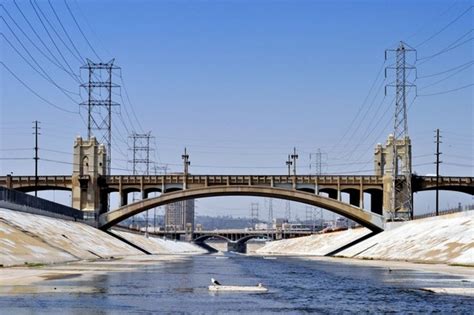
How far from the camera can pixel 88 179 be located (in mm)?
165125

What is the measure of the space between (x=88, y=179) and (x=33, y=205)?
141 ft

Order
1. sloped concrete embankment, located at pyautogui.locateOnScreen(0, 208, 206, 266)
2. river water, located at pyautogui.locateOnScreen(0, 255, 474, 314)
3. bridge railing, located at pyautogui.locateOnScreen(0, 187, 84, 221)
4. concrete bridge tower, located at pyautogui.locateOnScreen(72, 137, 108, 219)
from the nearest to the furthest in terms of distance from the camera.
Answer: river water, located at pyautogui.locateOnScreen(0, 255, 474, 314) → sloped concrete embankment, located at pyautogui.locateOnScreen(0, 208, 206, 266) → bridge railing, located at pyautogui.locateOnScreen(0, 187, 84, 221) → concrete bridge tower, located at pyautogui.locateOnScreen(72, 137, 108, 219)

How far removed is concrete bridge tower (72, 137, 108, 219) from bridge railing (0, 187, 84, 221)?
6.06m

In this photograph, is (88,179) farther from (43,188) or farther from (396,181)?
(396,181)

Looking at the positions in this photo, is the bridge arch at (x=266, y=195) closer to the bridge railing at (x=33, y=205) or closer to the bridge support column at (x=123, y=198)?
the bridge support column at (x=123, y=198)

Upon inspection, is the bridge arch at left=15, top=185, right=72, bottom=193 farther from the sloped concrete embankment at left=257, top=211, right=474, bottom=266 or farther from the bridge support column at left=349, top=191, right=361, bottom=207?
the bridge support column at left=349, top=191, right=361, bottom=207

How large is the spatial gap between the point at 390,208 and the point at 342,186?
963 centimetres

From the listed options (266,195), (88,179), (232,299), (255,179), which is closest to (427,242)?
(255,179)

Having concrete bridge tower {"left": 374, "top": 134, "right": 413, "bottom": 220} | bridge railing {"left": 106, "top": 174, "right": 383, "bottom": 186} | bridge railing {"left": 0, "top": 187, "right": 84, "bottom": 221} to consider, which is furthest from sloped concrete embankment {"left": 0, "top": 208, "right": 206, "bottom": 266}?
concrete bridge tower {"left": 374, "top": 134, "right": 413, "bottom": 220}

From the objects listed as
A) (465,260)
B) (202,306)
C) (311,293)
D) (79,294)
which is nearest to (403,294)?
(311,293)

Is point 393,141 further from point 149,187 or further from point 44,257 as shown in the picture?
point 44,257

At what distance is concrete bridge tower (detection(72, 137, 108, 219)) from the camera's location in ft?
539

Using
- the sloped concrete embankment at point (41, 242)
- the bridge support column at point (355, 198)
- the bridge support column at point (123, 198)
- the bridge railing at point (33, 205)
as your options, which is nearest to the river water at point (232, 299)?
the sloped concrete embankment at point (41, 242)

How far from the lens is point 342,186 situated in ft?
524
